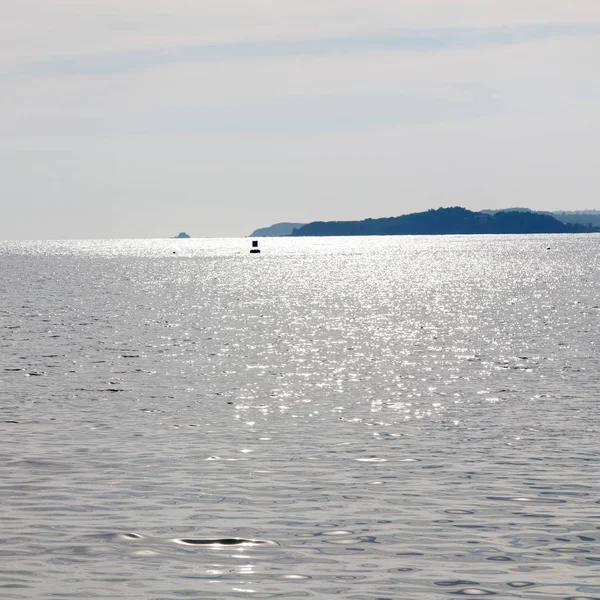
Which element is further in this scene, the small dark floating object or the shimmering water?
the small dark floating object

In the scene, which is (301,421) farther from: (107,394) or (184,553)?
(184,553)

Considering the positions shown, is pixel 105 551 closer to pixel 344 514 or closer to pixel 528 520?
pixel 344 514

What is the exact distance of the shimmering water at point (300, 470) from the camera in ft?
60.4

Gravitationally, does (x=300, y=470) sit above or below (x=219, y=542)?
below

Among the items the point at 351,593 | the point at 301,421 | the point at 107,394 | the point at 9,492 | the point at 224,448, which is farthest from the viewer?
the point at 107,394

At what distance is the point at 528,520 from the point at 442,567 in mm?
4055

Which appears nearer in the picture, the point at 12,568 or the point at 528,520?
the point at 12,568

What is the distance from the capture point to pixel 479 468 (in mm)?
27781

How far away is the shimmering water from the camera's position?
1841 cm

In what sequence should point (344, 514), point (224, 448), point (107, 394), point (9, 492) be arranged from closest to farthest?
point (344, 514)
point (9, 492)
point (224, 448)
point (107, 394)

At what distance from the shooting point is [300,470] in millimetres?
27578

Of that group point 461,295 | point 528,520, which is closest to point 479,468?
point 528,520

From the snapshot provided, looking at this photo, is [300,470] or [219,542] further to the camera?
[300,470]

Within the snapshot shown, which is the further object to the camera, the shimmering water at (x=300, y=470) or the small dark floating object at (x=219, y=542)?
the small dark floating object at (x=219, y=542)
